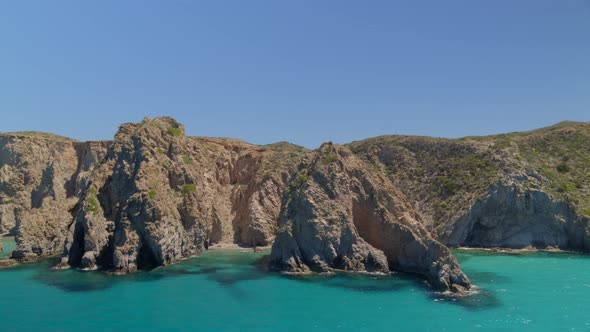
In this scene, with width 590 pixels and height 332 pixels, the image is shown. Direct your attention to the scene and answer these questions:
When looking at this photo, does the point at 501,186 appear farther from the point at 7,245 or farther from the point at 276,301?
the point at 7,245

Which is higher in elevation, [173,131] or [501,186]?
[173,131]

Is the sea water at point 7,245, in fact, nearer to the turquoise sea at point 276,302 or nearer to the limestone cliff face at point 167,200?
the limestone cliff face at point 167,200

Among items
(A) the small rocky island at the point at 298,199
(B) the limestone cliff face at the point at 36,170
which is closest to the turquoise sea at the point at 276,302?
(A) the small rocky island at the point at 298,199

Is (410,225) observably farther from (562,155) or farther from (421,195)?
(562,155)

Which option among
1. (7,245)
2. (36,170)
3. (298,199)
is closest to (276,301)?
(298,199)

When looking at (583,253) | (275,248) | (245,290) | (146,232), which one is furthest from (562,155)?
(146,232)

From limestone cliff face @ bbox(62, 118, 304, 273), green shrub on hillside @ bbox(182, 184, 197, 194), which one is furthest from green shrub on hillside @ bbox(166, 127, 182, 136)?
green shrub on hillside @ bbox(182, 184, 197, 194)
